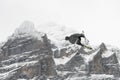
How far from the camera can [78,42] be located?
46.8 ft

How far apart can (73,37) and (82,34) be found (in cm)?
39

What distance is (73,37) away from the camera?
14062 millimetres

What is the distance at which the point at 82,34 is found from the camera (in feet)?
46.9

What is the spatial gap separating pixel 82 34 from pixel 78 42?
30 centimetres

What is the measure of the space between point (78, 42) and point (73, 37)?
1.02 ft
